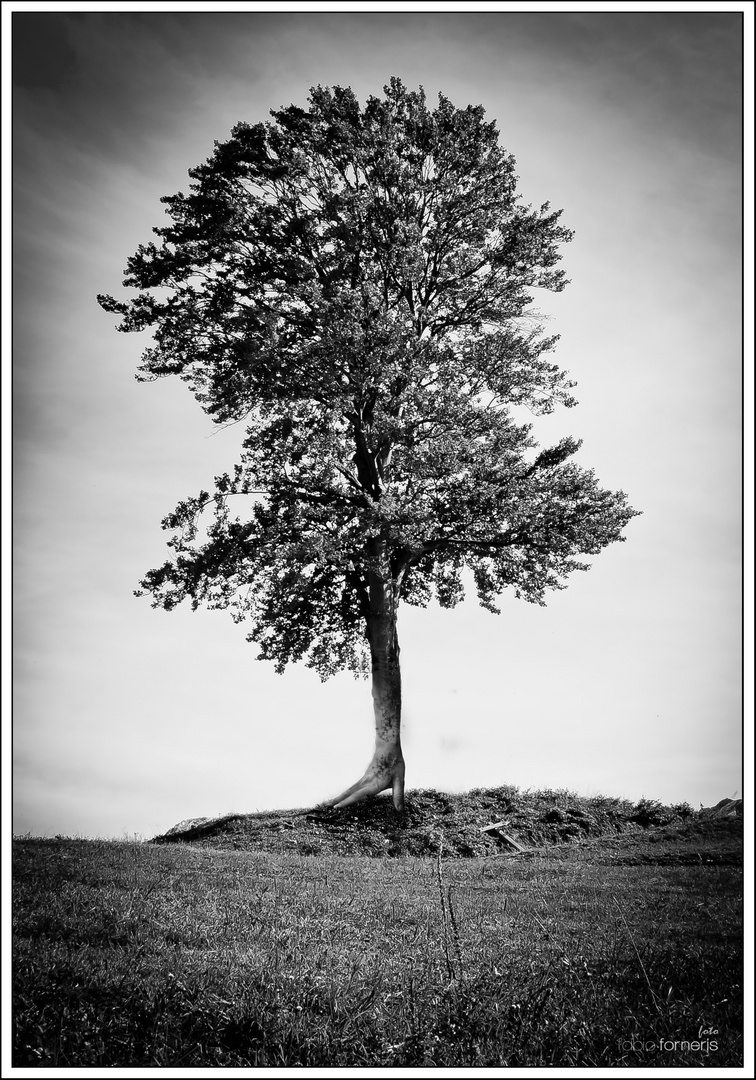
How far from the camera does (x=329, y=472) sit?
65.4 ft

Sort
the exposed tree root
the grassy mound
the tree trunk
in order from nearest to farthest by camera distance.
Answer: the grassy mound → the exposed tree root → the tree trunk

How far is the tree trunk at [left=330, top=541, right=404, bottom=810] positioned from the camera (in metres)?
20.1

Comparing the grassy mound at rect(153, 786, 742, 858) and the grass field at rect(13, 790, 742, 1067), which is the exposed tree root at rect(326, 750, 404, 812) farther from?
the grass field at rect(13, 790, 742, 1067)

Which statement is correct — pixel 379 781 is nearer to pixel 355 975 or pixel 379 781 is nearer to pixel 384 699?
pixel 384 699

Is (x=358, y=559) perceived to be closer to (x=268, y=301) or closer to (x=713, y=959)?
(x=268, y=301)

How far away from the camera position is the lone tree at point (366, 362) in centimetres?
1942

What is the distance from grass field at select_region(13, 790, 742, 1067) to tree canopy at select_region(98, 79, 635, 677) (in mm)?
10021

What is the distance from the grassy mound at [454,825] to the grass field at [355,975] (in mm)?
6492

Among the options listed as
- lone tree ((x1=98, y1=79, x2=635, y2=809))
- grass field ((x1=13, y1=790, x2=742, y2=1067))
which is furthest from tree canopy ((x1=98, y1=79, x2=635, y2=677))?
grass field ((x1=13, y1=790, x2=742, y2=1067))

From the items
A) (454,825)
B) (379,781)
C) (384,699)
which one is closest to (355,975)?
(454,825)

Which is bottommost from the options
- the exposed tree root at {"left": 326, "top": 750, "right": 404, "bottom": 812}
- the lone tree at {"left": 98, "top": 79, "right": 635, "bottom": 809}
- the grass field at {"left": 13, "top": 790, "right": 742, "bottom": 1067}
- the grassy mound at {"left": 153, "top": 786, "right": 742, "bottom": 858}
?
the grassy mound at {"left": 153, "top": 786, "right": 742, "bottom": 858}

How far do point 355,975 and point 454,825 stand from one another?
13.0 m

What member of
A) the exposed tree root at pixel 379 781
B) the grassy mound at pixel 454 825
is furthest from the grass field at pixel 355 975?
the exposed tree root at pixel 379 781

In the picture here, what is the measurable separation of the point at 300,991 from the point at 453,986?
1174 mm
